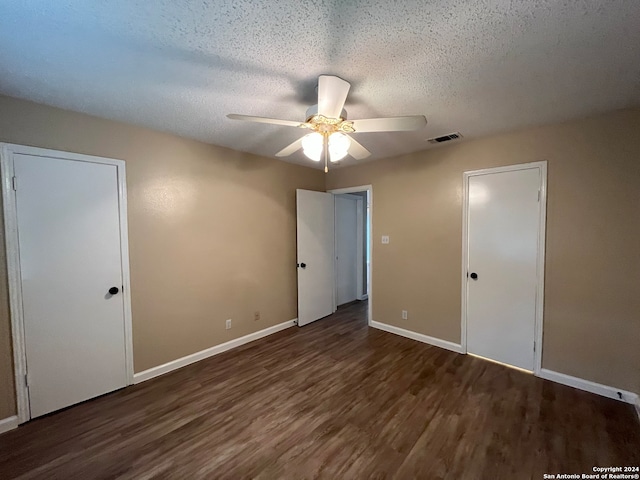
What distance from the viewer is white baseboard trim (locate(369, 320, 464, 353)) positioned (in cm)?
304

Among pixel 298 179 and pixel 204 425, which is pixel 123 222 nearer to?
pixel 204 425

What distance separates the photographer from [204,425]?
1928 mm

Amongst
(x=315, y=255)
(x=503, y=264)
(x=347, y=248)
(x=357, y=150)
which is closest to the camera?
(x=357, y=150)

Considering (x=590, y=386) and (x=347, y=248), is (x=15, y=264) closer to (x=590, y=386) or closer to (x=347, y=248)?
(x=347, y=248)

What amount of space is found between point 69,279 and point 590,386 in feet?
15.0

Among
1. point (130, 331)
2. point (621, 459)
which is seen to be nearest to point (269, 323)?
point (130, 331)

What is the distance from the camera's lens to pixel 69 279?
2.08m

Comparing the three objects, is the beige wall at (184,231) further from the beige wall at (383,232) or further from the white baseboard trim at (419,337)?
the white baseboard trim at (419,337)

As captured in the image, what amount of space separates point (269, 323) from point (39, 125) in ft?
9.83

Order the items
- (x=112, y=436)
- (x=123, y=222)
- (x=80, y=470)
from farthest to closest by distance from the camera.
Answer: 1. (x=123, y=222)
2. (x=112, y=436)
3. (x=80, y=470)

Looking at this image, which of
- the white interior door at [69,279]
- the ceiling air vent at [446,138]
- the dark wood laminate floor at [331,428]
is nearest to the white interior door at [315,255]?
the dark wood laminate floor at [331,428]

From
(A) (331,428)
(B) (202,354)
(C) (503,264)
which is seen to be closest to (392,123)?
(C) (503,264)

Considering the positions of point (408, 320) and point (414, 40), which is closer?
point (414, 40)

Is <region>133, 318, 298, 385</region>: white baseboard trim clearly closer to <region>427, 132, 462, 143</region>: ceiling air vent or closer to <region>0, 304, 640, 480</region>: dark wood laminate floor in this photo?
<region>0, 304, 640, 480</region>: dark wood laminate floor
